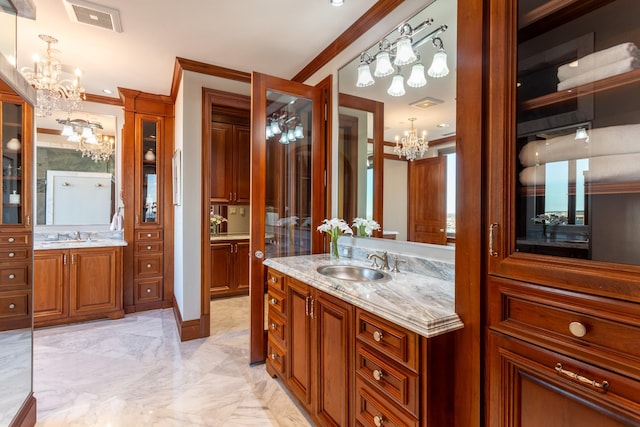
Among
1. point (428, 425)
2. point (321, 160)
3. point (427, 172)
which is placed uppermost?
point (321, 160)

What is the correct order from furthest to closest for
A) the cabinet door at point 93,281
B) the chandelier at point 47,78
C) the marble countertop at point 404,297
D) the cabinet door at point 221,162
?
the cabinet door at point 221,162, the cabinet door at point 93,281, the chandelier at point 47,78, the marble countertop at point 404,297

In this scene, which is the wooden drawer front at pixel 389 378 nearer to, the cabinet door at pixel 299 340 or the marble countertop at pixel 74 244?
the cabinet door at pixel 299 340

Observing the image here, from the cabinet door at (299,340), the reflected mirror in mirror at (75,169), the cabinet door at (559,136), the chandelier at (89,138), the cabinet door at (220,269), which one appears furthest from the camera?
the cabinet door at (220,269)

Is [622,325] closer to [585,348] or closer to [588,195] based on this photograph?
[585,348]

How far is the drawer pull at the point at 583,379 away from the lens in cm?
79

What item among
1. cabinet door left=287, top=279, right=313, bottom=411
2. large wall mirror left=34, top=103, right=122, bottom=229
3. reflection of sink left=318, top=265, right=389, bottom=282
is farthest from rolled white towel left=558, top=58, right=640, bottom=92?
large wall mirror left=34, top=103, right=122, bottom=229

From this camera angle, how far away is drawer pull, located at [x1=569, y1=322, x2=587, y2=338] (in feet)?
2.72

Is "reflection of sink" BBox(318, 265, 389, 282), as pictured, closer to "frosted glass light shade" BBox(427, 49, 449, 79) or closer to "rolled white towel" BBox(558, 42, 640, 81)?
"frosted glass light shade" BBox(427, 49, 449, 79)

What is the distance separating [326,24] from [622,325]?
244 centimetres

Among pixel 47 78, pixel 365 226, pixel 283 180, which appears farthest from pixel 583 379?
pixel 47 78

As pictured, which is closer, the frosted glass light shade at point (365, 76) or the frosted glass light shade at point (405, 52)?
the frosted glass light shade at point (405, 52)

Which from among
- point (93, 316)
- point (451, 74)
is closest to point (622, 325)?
point (451, 74)

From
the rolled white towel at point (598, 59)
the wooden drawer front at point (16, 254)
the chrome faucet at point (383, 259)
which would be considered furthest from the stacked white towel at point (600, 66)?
the wooden drawer front at point (16, 254)

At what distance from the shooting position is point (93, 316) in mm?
3492
